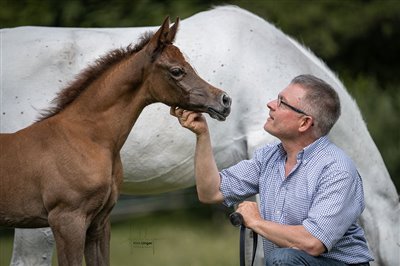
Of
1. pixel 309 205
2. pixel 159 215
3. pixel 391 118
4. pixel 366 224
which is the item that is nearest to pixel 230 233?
pixel 159 215

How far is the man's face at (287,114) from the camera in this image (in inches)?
185

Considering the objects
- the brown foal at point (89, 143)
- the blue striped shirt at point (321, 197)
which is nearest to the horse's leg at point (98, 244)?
the brown foal at point (89, 143)

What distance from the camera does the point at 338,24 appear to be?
9703 mm

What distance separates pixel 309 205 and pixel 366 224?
5.98ft

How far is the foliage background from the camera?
9.04 m

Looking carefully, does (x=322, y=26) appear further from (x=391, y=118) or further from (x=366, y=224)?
Result: (x=366, y=224)

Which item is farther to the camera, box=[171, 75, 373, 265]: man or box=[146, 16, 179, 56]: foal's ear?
box=[146, 16, 179, 56]: foal's ear

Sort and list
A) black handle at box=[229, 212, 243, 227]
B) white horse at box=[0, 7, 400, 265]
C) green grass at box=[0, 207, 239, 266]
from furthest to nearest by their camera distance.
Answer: green grass at box=[0, 207, 239, 266], white horse at box=[0, 7, 400, 265], black handle at box=[229, 212, 243, 227]

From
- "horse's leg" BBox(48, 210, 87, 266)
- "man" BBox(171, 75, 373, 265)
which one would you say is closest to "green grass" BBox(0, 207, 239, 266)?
"horse's leg" BBox(48, 210, 87, 266)

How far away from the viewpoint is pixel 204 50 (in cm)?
629

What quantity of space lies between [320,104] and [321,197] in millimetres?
403

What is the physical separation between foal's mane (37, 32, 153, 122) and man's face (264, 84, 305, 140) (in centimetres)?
74

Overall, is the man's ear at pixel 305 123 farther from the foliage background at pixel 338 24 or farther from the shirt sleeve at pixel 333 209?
the foliage background at pixel 338 24

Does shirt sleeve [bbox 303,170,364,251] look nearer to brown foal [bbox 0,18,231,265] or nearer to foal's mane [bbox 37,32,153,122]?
brown foal [bbox 0,18,231,265]
